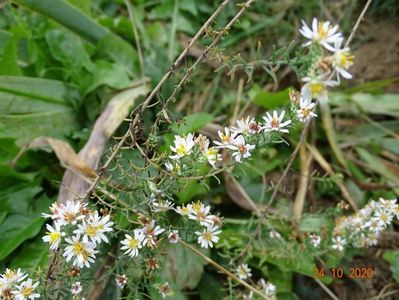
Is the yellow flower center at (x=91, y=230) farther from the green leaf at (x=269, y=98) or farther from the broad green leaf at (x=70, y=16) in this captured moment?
the broad green leaf at (x=70, y=16)

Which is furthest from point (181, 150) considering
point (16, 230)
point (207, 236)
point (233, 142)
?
point (16, 230)

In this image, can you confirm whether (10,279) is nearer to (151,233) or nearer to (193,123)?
(151,233)

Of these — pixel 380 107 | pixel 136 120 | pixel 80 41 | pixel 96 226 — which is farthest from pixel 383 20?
pixel 96 226

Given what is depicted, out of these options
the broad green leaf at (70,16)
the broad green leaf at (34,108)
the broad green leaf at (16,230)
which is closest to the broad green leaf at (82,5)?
the broad green leaf at (70,16)

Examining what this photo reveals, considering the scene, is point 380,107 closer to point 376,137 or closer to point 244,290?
point 376,137

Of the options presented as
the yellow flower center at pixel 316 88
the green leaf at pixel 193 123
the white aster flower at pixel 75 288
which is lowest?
the white aster flower at pixel 75 288

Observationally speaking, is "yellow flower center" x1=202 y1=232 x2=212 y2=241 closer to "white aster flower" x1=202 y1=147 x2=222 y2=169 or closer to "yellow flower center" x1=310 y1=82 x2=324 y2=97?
"white aster flower" x1=202 y1=147 x2=222 y2=169
